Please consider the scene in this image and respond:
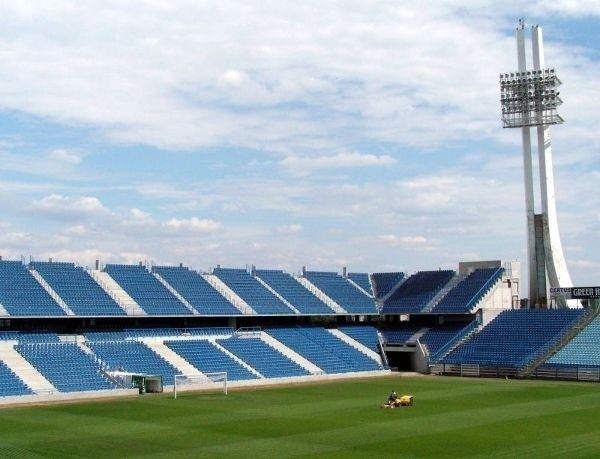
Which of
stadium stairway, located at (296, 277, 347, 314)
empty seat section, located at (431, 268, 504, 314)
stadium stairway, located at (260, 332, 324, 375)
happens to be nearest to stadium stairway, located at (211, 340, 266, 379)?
stadium stairway, located at (260, 332, 324, 375)

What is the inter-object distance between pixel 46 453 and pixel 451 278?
46.5 metres

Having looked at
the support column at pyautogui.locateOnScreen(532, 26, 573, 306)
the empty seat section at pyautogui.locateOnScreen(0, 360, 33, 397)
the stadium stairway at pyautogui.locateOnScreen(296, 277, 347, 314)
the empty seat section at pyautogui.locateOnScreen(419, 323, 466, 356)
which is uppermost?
the support column at pyautogui.locateOnScreen(532, 26, 573, 306)

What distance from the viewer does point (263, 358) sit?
5488cm

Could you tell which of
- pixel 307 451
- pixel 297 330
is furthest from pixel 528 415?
pixel 297 330

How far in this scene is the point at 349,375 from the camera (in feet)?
184

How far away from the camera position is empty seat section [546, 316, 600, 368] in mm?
52969

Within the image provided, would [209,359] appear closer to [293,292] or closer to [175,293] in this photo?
[175,293]

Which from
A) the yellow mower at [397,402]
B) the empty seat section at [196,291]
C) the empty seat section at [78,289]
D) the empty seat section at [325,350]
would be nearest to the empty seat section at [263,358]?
the empty seat section at [325,350]

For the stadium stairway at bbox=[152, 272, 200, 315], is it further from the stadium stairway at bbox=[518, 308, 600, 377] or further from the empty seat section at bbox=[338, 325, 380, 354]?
the stadium stairway at bbox=[518, 308, 600, 377]

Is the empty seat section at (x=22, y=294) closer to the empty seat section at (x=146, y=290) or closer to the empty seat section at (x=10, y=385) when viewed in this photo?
the empty seat section at (x=10, y=385)

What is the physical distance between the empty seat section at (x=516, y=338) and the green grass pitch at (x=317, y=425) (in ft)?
30.0

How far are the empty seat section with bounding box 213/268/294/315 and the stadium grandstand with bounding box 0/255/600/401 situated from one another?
14 centimetres

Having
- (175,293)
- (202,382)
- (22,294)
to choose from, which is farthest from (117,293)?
(202,382)

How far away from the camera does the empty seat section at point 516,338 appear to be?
56062mm
